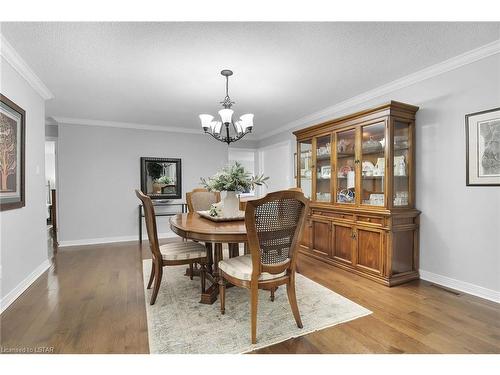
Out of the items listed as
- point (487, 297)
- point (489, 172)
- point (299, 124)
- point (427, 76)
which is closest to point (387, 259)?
point (487, 297)

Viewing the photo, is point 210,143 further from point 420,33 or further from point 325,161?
point 420,33

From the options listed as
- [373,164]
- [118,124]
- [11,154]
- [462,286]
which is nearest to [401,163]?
[373,164]

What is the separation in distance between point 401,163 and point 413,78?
0.97m

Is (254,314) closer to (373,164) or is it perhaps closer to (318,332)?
(318,332)

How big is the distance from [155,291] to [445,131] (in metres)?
3.28

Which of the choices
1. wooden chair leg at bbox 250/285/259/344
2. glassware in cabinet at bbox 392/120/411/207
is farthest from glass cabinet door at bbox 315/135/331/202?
wooden chair leg at bbox 250/285/259/344

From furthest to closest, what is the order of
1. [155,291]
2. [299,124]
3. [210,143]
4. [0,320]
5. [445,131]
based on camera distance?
[210,143] < [299,124] < [445,131] < [155,291] < [0,320]

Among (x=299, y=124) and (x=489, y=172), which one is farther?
(x=299, y=124)

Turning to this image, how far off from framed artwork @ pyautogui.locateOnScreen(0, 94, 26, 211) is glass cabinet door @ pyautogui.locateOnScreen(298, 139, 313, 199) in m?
3.49

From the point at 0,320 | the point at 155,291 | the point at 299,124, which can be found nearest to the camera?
the point at 0,320

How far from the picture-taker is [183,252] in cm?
245

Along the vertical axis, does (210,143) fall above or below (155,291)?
above

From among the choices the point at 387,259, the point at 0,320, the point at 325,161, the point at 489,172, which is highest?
the point at 325,161
